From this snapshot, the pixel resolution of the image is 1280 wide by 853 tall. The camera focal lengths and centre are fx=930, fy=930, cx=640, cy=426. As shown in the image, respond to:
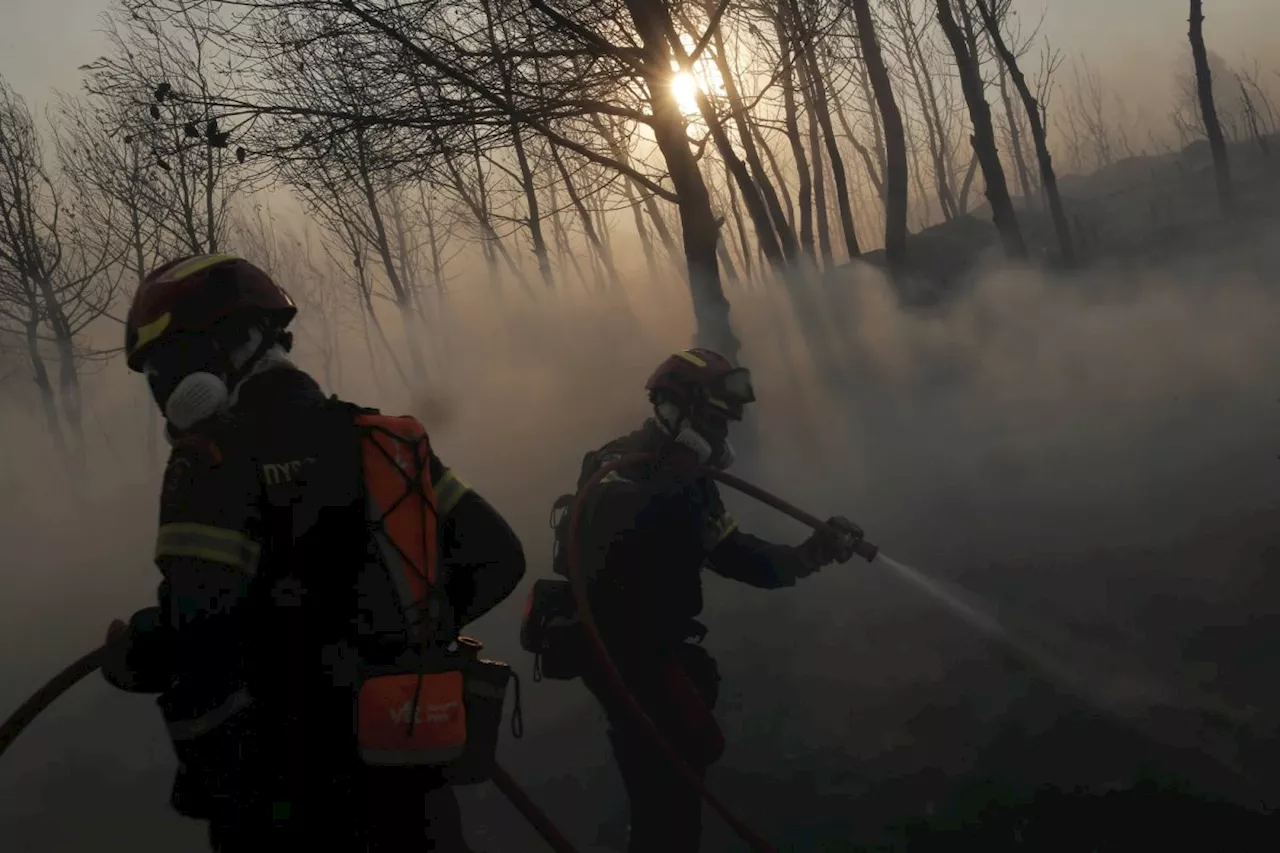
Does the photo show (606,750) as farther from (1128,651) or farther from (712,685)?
(1128,651)

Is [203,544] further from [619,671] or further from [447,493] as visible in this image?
[619,671]

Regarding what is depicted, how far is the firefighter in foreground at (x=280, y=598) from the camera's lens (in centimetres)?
153

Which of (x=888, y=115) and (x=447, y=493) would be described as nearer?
(x=447, y=493)

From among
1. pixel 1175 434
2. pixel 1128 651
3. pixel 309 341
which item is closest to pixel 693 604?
pixel 1128 651

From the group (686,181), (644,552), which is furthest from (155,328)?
(686,181)

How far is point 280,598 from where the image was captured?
1.64m

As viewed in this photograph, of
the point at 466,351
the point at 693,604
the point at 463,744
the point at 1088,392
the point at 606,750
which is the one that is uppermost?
the point at 466,351

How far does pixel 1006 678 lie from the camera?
4062 millimetres

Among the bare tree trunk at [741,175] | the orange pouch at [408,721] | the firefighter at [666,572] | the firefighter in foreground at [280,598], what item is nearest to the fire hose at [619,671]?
the firefighter at [666,572]

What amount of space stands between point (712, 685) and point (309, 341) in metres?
42.8

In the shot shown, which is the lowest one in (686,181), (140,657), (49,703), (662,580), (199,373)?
(662,580)

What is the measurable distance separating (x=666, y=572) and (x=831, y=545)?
0.67 meters

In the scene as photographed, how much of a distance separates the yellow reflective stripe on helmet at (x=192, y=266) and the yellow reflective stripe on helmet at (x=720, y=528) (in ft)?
6.09

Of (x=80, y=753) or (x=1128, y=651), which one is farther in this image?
(x=80, y=753)
